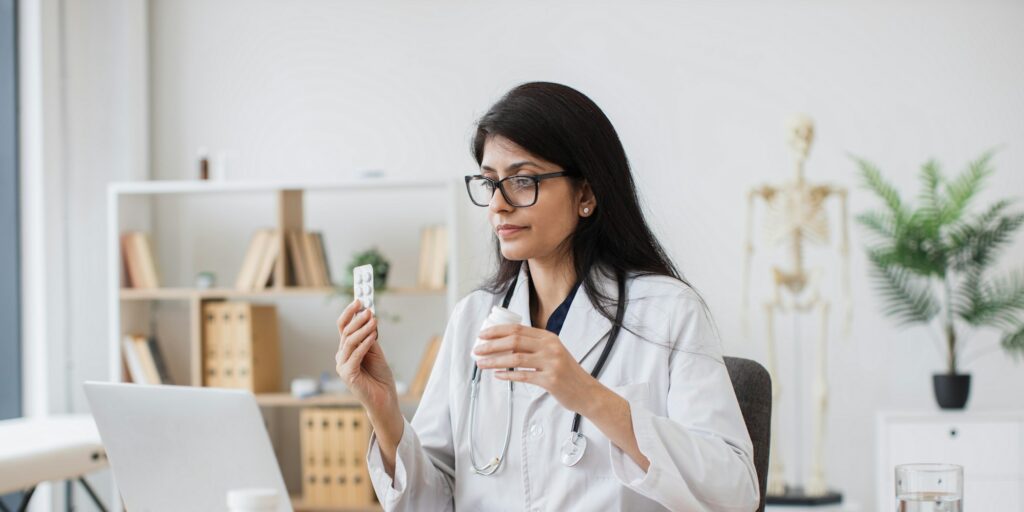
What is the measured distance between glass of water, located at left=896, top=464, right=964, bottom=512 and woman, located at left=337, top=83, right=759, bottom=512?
15.7 inches

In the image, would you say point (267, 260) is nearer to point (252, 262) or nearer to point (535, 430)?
point (252, 262)

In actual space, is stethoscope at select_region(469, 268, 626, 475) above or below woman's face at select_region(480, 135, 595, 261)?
below

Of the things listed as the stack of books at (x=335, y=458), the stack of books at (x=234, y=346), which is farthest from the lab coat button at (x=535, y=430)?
the stack of books at (x=234, y=346)

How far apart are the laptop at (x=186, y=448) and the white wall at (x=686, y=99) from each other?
3075 mm

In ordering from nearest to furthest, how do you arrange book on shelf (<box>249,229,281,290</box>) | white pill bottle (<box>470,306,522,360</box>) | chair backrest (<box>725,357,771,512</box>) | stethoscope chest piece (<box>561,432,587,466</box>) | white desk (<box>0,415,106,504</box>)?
white pill bottle (<box>470,306,522,360</box>)
stethoscope chest piece (<box>561,432,587,466</box>)
chair backrest (<box>725,357,771,512</box>)
white desk (<box>0,415,106,504</box>)
book on shelf (<box>249,229,281,290</box>)

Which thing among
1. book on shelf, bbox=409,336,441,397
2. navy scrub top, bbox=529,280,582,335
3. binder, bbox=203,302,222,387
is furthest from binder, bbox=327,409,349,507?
navy scrub top, bbox=529,280,582,335

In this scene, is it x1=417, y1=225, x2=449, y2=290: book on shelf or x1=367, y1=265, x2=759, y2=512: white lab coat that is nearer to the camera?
x1=367, y1=265, x2=759, y2=512: white lab coat

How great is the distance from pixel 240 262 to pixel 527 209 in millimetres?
3330

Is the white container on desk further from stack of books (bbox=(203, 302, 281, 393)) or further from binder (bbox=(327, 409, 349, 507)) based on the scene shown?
stack of books (bbox=(203, 302, 281, 393))

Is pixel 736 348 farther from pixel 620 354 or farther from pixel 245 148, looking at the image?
pixel 620 354

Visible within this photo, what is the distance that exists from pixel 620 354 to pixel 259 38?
141 inches

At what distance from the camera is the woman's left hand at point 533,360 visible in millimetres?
1527

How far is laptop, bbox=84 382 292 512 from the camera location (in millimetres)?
1587

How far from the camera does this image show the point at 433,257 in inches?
177
